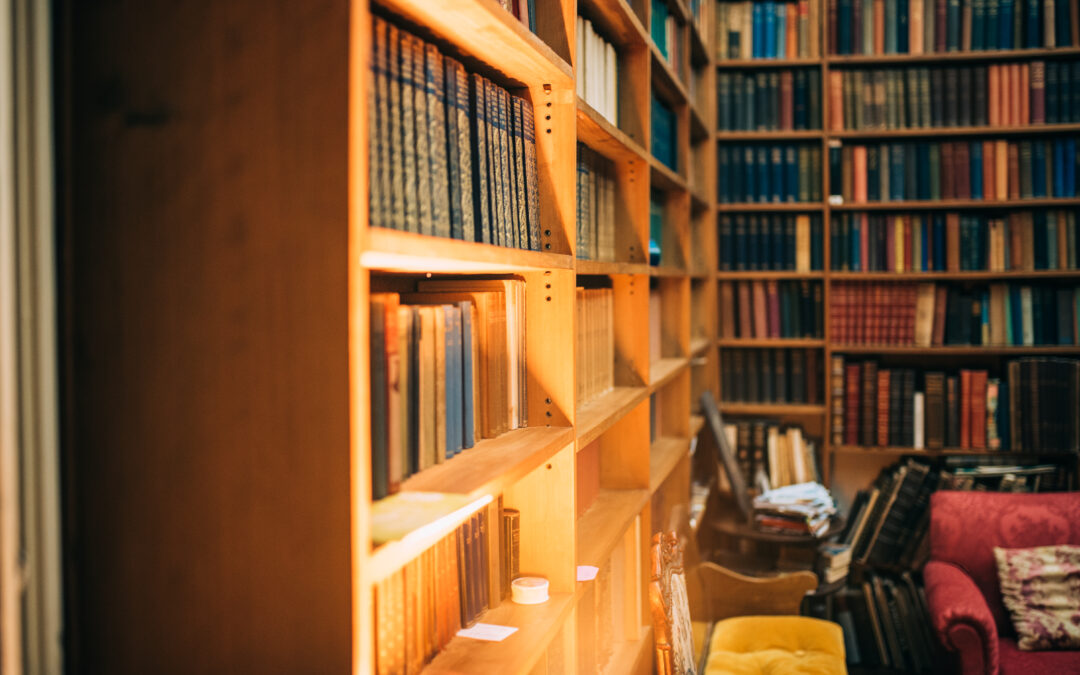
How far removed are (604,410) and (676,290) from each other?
1.30 metres

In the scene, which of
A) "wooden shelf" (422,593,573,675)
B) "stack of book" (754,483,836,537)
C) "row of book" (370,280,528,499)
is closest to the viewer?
"row of book" (370,280,528,499)

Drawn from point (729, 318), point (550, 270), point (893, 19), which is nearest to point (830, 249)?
point (729, 318)

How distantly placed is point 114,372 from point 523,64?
2.43 ft

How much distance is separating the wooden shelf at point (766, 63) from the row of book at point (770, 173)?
349 millimetres

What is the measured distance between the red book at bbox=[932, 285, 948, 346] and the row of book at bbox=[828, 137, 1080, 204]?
16.1 inches

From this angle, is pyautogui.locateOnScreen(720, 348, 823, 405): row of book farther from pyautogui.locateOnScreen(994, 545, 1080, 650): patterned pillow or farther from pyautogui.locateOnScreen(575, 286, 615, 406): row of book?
pyautogui.locateOnScreen(575, 286, 615, 406): row of book

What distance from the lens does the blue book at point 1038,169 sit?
137 inches

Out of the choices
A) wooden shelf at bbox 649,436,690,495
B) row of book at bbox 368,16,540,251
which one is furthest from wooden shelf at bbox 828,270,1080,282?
row of book at bbox 368,16,540,251

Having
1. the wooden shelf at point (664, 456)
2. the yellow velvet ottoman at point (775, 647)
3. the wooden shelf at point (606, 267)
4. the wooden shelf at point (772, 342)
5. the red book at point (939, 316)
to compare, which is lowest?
the yellow velvet ottoman at point (775, 647)

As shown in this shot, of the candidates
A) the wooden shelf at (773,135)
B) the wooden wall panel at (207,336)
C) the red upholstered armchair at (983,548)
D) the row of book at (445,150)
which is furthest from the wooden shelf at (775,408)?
the wooden wall panel at (207,336)

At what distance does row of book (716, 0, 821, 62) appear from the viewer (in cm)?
368

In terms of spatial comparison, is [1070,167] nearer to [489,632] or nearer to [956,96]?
[956,96]

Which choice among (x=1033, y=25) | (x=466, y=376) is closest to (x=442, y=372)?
(x=466, y=376)

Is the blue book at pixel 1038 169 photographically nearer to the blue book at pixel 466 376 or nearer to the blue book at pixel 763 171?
the blue book at pixel 763 171
